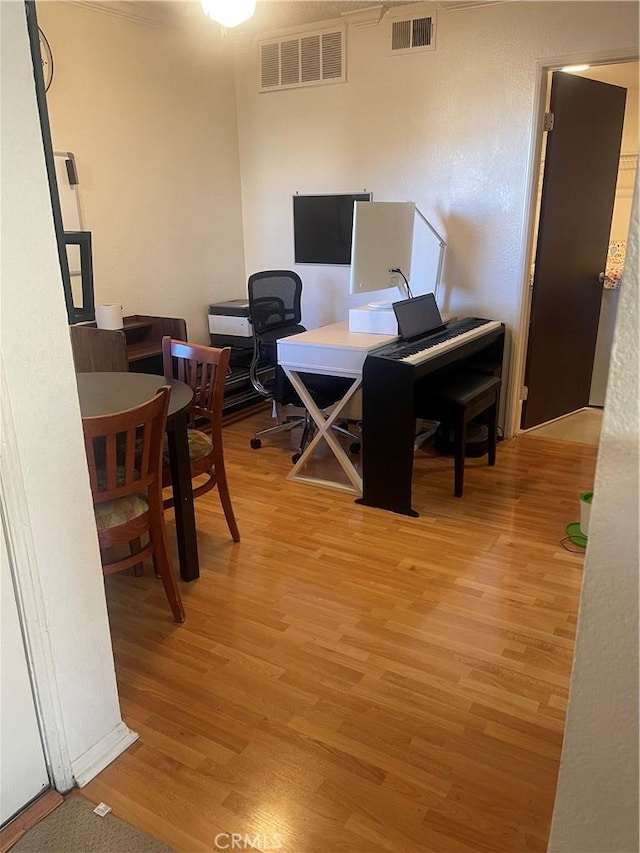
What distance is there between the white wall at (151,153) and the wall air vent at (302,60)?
0.32 metres

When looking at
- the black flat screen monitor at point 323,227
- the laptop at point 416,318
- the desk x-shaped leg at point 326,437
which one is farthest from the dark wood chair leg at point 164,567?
the black flat screen monitor at point 323,227

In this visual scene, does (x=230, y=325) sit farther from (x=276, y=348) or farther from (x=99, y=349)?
(x=99, y=349)

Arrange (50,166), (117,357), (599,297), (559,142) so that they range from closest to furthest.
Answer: (50,166), (117,357), (559,142), (599,297)

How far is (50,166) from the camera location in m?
1.42

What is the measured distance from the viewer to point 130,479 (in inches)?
79.0

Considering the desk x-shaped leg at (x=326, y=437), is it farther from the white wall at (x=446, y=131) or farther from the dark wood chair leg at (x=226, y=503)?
the white wall at (x=446, y=131)

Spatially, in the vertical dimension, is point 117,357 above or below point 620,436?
below

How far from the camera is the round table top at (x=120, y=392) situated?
2.19 metres

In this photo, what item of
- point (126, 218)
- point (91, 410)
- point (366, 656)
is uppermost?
point (126, 218)

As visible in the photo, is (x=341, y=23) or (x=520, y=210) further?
(x=341, y=23)

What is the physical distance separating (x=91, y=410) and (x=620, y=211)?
15.3 ft

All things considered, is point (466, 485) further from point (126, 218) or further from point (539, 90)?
point (126, 218)

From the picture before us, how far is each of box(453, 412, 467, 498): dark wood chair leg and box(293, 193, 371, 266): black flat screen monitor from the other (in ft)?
6.02

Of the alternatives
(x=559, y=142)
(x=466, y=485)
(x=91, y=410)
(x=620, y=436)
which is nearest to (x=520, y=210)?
(x=559, y=142)
